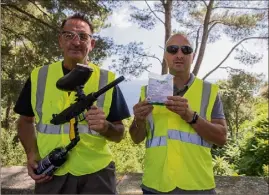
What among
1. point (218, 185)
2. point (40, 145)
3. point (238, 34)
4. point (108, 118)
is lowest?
point (218, 185)

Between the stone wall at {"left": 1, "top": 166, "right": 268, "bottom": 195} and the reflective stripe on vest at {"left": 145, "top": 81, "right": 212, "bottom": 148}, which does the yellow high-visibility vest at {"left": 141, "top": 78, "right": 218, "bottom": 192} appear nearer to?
the reflective stripe on vest at {"left": 145, "top": 81, "right": 212, "bottom": 148}

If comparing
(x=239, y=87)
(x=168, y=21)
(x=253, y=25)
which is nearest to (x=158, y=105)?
(x=168, y=21)

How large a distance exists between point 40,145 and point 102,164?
41 centimetres

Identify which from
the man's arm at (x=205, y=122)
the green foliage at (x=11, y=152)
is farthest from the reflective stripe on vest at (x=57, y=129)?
the green foliage at (x=11, y=152)

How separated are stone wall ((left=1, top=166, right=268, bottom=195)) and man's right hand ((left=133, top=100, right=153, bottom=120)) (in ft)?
6.49

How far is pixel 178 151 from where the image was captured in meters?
2.38

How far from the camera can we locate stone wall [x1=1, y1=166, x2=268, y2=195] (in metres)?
4.06

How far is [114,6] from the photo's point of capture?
12828 mm

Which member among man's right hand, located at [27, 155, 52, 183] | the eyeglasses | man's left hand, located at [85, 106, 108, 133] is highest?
the eyeglasses

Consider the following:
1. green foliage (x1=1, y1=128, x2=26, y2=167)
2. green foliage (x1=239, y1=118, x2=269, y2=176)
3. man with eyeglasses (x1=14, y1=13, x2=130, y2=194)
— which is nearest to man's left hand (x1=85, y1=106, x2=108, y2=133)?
man with eyeglasses (x1=14, y1=13, x2=130, y2=194)

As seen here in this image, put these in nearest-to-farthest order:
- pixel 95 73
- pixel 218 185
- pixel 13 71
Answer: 1. pixel 95 73
2. pixel 218 185
3. pixel 13 71

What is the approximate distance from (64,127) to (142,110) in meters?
0.49

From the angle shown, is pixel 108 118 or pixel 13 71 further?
pixel 13 71

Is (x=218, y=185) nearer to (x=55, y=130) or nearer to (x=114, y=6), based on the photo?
(x=55, y=130)
